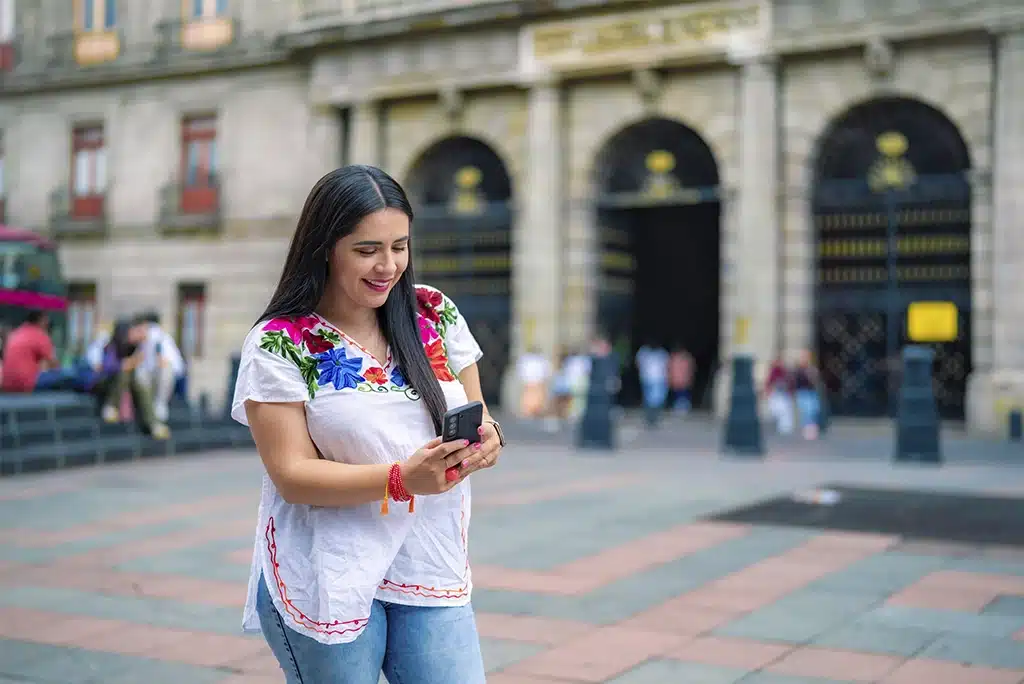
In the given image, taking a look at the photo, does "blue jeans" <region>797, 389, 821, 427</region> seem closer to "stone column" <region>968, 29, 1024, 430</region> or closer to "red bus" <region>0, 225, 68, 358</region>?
"stone column" <region>968, 29, 1024, 430</region>

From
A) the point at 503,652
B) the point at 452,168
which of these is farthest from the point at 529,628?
the point at 452,168

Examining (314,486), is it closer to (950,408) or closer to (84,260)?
(950,408)

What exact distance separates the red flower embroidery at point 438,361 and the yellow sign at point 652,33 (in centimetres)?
2118

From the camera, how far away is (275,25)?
29.1 metres

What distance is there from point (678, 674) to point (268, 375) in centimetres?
314

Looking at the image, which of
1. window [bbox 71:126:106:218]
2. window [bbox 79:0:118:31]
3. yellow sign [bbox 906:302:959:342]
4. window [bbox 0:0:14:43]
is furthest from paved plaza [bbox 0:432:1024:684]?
window [bbox 0:0:14:43]

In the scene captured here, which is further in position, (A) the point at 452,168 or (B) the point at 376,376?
(A) the point at 452,168

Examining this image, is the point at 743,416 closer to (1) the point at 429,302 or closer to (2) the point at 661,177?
(2) the point at 661,177

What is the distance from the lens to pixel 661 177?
25.3 m

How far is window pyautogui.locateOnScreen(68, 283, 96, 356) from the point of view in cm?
3188

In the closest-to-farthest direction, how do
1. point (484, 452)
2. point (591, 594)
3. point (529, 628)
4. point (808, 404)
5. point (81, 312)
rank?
point (484, 452) → point (529, 628) → point (591, 594) → point (808, 404) → point (81, 312)

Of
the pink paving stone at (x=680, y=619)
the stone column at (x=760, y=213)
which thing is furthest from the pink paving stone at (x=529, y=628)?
the stone column at (x=760, y=213)

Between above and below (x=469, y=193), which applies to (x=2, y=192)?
above

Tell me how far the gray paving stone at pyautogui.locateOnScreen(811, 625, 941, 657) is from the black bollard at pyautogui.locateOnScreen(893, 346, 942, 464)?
29.0ft
